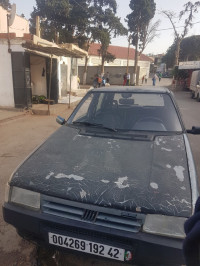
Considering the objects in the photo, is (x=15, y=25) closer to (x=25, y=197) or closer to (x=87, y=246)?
(x=25, y=197)

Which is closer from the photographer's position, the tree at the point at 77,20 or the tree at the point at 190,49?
the tree at the point at 77,20

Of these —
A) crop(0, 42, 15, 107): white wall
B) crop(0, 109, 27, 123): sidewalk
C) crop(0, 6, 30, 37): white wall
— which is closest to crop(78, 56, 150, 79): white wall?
crop(0, 6, 30, 37): white wall

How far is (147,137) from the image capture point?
2.41 metres

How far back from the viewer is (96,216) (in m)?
1.53

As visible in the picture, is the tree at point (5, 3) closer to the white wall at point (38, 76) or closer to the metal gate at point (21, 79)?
the white wall at point (38, 76)

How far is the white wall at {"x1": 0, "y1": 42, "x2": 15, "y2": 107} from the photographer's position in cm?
845

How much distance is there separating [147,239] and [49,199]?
80 cm

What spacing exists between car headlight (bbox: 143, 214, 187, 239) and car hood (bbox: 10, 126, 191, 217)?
5cm

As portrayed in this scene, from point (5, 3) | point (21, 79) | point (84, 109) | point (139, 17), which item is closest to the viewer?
point (84, 109)

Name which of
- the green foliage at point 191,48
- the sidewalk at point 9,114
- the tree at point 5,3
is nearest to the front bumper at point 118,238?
the sidewalk at point 9,114

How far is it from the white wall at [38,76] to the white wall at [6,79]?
9.44 ft

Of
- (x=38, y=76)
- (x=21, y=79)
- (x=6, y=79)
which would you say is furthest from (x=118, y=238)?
(x=38, y=76)

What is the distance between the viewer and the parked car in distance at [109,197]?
1458 mm

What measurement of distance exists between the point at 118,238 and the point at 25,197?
2.78ft
